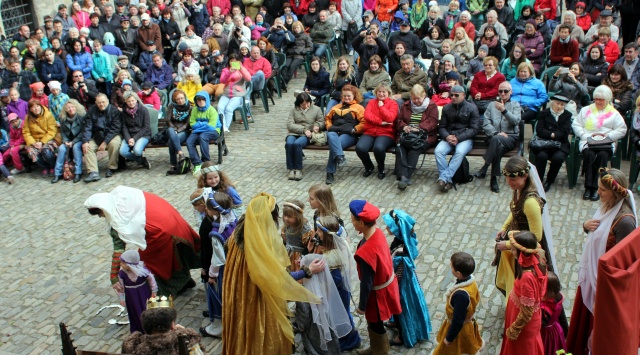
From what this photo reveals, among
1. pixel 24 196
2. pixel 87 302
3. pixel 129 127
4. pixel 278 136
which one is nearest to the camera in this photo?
pixel 87 302

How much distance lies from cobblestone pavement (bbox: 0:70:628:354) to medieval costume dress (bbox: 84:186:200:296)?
1.32ft

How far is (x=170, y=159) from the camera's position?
11555mm

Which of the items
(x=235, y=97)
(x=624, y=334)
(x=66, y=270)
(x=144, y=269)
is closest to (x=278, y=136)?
(x=235, y=97)

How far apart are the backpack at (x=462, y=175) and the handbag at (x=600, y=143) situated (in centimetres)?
164

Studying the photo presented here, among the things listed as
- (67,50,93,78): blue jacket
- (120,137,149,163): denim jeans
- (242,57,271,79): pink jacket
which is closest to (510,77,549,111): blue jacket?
(242,57,271,79): pink jacket

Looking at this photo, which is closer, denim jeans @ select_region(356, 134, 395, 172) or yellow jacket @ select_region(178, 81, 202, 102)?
denim jeans @ select_region(356, 134, 395, 172)

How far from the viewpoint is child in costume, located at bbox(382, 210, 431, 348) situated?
6.09 meters

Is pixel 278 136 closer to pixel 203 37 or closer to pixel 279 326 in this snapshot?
pixel 203 37

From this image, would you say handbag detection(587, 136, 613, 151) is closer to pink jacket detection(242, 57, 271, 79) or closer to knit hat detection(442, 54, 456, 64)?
knit hat detection(442, 54, 456, 64)

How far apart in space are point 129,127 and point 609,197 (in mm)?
8186

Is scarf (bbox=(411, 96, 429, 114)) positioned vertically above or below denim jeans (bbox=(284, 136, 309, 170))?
above

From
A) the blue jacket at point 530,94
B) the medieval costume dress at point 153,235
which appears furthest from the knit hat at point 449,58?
the medieval costume dress at point 153,235

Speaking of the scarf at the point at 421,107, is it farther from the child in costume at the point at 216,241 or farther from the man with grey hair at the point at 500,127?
the child in costume at the point at 216,241

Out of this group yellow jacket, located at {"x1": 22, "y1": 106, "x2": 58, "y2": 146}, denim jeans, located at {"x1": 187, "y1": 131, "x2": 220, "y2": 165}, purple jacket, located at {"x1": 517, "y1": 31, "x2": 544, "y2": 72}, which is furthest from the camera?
purple jacket, located at {"x1": 517, "y1": 31, "x2": 544, "y2": 72}
